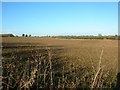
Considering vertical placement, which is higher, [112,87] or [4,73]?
[4,73]

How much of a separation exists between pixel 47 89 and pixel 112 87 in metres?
2.55

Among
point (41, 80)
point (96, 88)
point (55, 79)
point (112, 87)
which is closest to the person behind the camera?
point (96, 88)

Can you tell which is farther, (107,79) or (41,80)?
(107,79)

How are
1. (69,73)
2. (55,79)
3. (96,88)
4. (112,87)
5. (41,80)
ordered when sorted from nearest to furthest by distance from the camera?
(96,88)
(41,80)
(112,87)
(55,79)
(69,73)

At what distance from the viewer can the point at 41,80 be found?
305 inches

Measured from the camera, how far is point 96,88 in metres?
6.21

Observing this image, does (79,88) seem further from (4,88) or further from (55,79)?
(4,88)

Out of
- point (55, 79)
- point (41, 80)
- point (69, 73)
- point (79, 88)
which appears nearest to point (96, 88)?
point (79, 88)

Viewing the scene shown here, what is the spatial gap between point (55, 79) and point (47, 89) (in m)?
1.81

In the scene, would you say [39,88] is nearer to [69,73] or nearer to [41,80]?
[41,80]

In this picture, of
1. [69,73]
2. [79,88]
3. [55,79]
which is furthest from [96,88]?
[69,73]

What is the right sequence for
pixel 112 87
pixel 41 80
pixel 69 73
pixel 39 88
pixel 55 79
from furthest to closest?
pixel 69 73 < pixel 55 79 < pixel 112 87 < pixel 41 80 < pixel 39 88

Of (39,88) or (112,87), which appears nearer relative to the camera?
(39,88)

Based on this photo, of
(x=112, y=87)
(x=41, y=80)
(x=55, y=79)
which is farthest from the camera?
(x=55, y=79)
